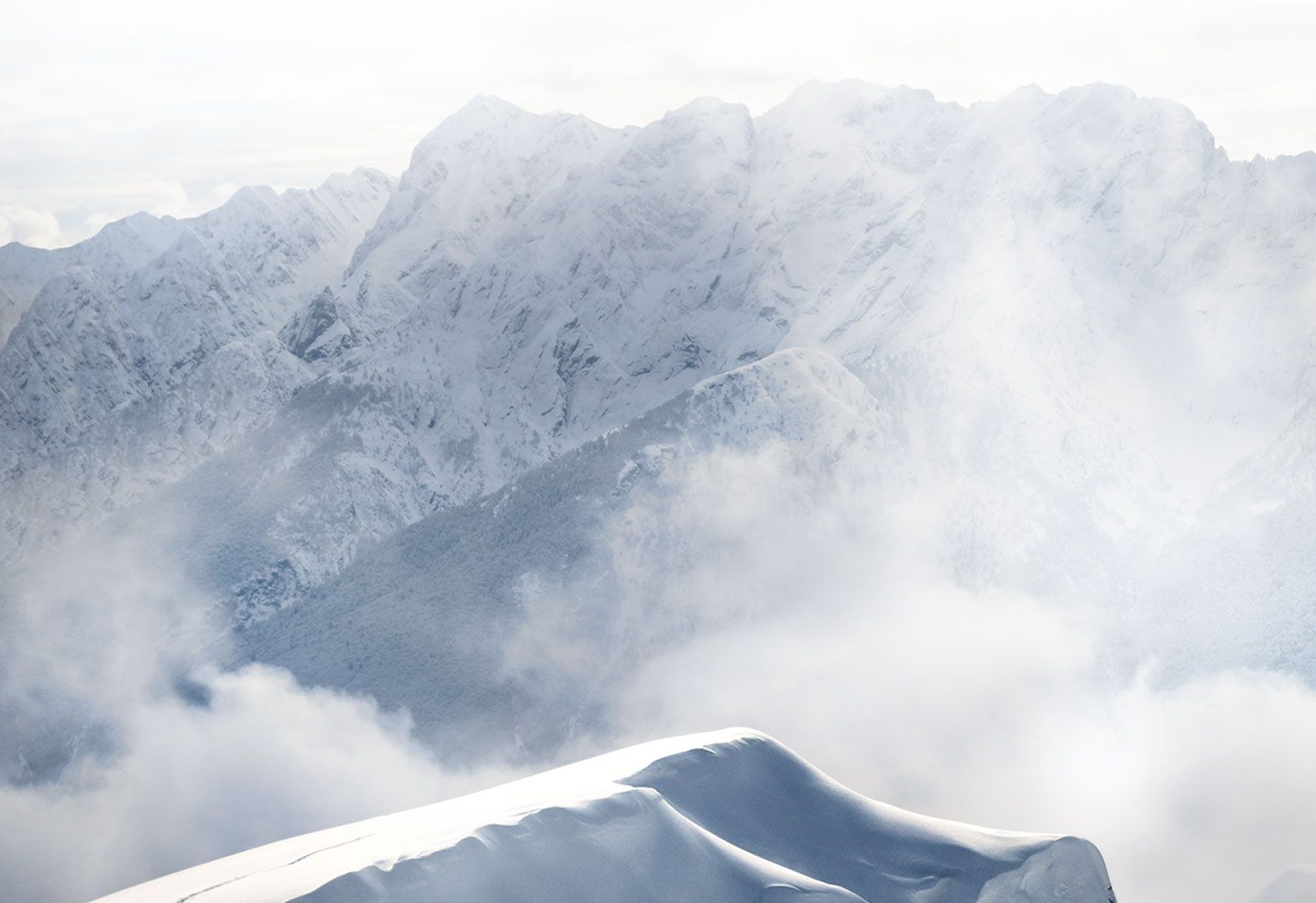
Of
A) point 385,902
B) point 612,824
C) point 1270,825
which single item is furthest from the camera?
point 1270,825

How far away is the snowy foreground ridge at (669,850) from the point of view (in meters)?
57.1

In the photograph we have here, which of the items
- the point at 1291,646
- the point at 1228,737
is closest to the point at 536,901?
the point at 1228,737

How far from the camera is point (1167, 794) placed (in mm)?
178375

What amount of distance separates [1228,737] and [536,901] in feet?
475

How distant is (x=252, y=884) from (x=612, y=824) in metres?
13.1

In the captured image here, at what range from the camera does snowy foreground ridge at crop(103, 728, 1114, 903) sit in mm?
57125

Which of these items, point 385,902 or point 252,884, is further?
point 252,884

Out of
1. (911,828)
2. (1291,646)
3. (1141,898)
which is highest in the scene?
(911,828)

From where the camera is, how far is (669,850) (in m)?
59.6

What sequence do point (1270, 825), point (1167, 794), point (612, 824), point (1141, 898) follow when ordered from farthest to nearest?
1. point (1167, 794)
2. point (1270, 825)
3. point (1141, 898)
4. point (612, 824)

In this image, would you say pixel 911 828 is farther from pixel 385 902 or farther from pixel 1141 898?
pixel 1141 898

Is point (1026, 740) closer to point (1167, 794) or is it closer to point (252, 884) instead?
point (1167, 794)

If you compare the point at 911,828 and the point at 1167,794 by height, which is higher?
the point at 911,828

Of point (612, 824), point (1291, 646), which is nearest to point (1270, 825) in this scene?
point (1291, 646)
